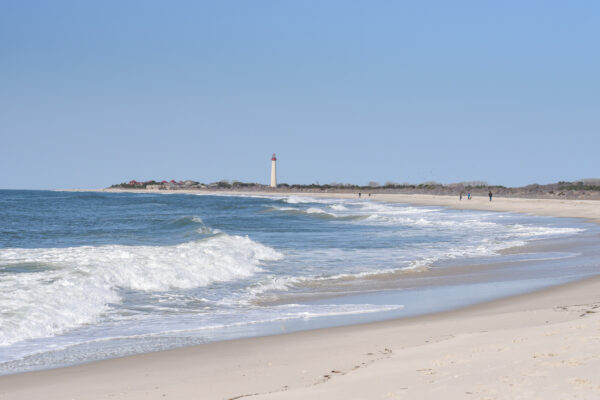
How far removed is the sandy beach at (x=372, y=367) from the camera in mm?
5113

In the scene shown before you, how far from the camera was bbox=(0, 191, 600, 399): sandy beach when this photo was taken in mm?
5113

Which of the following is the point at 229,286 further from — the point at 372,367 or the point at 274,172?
the point at 274,172

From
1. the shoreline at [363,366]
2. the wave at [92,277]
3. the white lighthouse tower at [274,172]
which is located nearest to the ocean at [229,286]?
the wave at [92,277]

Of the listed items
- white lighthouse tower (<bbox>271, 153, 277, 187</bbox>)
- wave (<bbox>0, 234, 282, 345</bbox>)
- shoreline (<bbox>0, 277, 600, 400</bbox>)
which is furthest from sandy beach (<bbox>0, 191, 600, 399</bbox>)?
white lighthouse tower (<bbox>271, 153, 277, 187</bbox>)

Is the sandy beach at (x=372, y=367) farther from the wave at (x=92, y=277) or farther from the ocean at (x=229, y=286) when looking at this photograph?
the wave at (x=92, y=277)

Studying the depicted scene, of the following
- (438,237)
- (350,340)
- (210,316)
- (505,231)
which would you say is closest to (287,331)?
(350,340)

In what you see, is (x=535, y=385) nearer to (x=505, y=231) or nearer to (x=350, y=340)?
(x=350, y=340)

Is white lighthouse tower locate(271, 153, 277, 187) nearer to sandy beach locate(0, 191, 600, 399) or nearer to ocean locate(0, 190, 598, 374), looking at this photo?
ocean locate(0, 190, 598, 374)

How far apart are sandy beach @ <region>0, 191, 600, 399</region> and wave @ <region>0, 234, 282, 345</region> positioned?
2767 millimetres

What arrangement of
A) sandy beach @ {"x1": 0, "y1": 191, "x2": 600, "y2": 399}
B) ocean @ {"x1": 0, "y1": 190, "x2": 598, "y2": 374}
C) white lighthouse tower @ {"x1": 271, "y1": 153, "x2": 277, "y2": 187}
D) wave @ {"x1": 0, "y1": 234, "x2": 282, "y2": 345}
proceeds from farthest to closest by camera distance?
white lighthouse tower @ {"x1": 271, "y1": 153, "x2": 277, "y2": 187} → wave @ {"x1": 0, "y1": 234, "x2": 282, "y2": 345} → ocean @ {"x1": 0, "y1": 190, "x2": 598, "y2": 374} → sandy beach @ {"x1": 0, "y1": 191, "x2": 600, "y2": 399}

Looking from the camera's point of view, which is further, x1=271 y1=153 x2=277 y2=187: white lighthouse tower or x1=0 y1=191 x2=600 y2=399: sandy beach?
x1=271 y1=153 x2=277 y2=187: white lighthouse tower

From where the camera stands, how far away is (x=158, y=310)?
36.3 feet

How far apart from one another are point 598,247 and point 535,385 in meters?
17.7

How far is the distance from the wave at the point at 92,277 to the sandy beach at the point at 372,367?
109 inches
